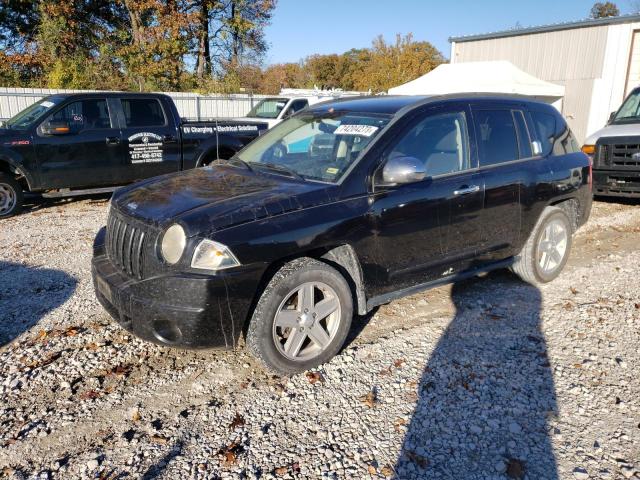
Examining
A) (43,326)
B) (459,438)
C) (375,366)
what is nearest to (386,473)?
(459,438)

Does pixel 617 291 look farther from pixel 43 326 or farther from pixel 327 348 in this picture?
pixel 43 326

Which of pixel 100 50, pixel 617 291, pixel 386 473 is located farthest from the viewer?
pixel 100 50

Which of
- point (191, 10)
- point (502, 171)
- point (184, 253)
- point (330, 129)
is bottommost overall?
point (184, 253)

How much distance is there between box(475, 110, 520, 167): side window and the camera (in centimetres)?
466

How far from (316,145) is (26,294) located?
3.21m

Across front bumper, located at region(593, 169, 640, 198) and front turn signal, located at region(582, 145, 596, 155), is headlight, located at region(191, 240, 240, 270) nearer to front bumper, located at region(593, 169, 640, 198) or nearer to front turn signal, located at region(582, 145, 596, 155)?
front bumper, located at region(593, 169, 640, 198)

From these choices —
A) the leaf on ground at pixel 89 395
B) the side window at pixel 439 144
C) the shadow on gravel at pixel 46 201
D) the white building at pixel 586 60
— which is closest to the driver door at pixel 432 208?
the side window at pixel 439 144

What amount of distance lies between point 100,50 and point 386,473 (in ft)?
85.3

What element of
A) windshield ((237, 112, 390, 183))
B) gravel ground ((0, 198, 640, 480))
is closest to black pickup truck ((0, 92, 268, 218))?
gravel ground ((0, 198, 640, 480))

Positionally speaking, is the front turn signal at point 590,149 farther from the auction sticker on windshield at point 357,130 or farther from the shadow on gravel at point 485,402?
the auction sticker on windshield at point 357,130

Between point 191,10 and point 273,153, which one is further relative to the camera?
point 191,10

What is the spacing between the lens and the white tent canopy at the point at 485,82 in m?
16.3

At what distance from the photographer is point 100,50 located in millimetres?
24234

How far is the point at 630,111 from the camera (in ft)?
33.3
